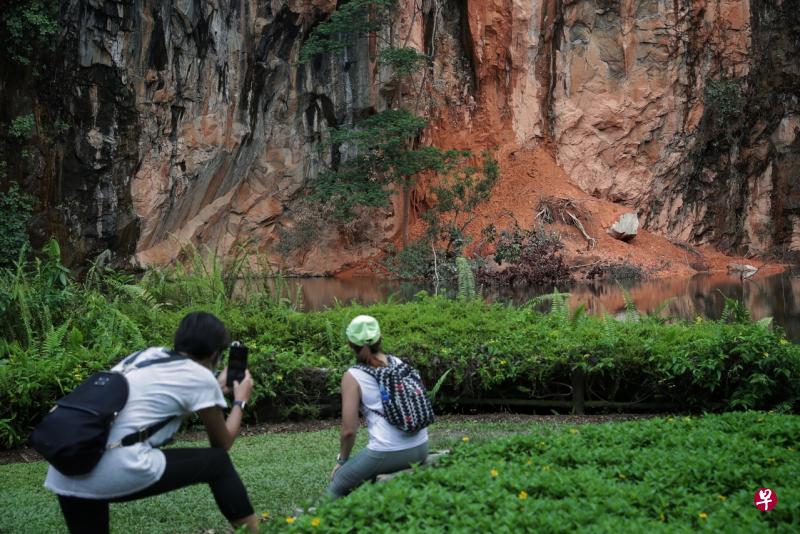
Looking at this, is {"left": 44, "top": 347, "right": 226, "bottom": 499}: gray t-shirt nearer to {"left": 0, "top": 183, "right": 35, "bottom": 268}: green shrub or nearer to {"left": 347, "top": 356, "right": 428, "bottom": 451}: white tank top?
{"left": 347, "top": 356, "right": 428, "bottom": 451}: white tank top

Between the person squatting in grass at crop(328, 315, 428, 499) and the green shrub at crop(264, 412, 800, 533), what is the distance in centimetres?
23

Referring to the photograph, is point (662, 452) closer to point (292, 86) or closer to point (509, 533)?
point (509, 533)

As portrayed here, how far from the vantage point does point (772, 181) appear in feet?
112

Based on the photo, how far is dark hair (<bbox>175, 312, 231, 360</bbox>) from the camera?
11.3ft

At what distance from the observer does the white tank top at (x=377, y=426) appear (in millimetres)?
4266

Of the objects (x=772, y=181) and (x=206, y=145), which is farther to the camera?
(x=772, y=181)

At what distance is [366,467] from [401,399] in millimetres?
399

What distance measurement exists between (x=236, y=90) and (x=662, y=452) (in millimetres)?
27161

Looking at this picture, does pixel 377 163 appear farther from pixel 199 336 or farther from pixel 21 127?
pixel 199 336

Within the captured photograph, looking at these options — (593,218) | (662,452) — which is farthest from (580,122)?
(662,452)

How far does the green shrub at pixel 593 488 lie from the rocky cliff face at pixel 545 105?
84.1 ft

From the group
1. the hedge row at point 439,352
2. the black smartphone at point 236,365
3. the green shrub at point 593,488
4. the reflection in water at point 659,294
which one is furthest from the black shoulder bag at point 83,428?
the reflection in water at point 659,294

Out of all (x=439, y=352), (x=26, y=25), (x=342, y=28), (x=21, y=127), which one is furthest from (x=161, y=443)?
(x=342, y=28)

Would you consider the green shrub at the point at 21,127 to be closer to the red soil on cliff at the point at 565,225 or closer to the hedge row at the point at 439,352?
the red soil on cliff at the point at 565,225
